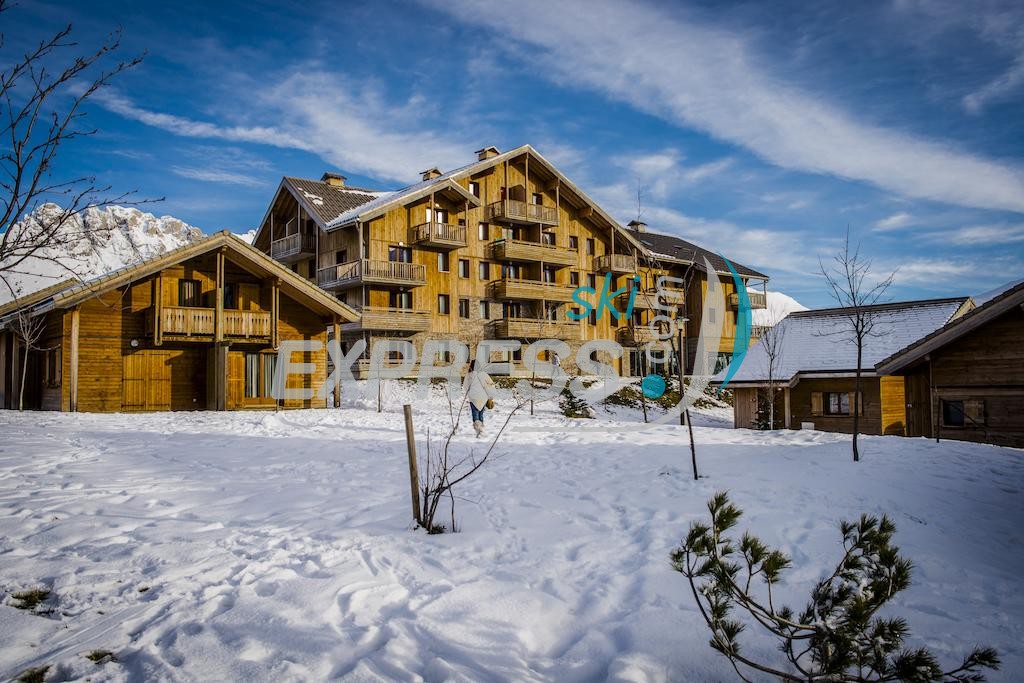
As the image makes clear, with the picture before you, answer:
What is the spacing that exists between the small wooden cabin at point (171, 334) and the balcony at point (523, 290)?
46.5 feet

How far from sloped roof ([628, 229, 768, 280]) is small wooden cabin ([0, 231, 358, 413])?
27.3 metres

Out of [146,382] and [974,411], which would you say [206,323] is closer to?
[146,382]

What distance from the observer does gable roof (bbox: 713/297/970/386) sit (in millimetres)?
23812

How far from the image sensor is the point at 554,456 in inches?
475

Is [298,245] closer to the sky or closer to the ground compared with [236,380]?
closer to the sky

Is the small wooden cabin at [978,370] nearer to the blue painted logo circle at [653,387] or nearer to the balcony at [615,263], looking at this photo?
the blue painted logo circle at [653,387]

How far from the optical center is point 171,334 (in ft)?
68.1

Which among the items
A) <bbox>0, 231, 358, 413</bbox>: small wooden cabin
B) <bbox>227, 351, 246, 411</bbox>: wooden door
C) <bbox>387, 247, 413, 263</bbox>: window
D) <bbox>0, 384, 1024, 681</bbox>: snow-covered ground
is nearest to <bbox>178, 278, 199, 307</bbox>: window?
<bbox>0, 231, 358, 413</bbox>: small wooden cabin

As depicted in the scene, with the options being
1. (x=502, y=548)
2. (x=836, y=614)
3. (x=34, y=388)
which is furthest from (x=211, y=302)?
(x=836, y=614)

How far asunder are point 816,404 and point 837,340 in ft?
8.83

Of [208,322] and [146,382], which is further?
[208,322]

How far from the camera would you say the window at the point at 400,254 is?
33594 millimetres

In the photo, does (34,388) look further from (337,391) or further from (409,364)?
(409,364)

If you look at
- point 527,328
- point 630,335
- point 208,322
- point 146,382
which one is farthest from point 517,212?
point 146,382
